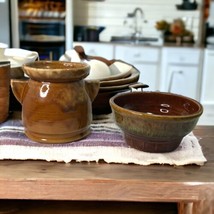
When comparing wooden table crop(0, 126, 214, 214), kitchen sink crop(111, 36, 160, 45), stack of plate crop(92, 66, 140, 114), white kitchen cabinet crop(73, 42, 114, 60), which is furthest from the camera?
kitchen sink crop(111, 36, 160, 45)

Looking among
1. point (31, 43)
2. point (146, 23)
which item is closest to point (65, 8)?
point (31, 43)

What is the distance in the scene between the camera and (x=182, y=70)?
148 inches

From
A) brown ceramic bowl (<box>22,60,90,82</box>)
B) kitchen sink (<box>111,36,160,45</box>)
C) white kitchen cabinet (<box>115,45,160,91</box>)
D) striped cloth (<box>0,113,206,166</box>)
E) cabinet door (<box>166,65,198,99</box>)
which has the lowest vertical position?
cabinet door (<box>166,65,198,99</box>)

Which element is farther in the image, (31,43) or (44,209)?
(31,43)

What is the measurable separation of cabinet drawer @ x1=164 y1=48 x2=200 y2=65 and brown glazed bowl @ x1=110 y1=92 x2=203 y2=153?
291cm

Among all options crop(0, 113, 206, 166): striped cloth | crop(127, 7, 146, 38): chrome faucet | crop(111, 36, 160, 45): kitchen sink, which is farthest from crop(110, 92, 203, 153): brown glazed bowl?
crop(127, 7, 146, 38): chrome faucet

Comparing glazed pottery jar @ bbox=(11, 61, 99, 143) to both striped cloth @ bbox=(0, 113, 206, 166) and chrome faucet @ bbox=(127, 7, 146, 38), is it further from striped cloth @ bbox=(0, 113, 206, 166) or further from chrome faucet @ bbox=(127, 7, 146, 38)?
chrome faucet @ bbox=(127, 7, 146, 38)

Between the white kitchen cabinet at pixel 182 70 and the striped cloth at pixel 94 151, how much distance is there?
294cm

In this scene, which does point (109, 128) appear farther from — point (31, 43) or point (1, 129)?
point (31, 43)

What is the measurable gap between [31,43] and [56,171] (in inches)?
133

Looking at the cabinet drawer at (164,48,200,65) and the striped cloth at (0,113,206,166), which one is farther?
the cabinet drawer at (164,48,200,65)

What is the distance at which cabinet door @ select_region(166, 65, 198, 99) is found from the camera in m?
3.75

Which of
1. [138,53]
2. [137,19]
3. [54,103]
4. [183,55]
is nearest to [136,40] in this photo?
[137,19]

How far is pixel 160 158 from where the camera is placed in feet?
2.48
